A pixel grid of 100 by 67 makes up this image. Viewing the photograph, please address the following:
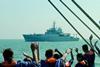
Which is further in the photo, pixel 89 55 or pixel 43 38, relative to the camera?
pixel 43 38

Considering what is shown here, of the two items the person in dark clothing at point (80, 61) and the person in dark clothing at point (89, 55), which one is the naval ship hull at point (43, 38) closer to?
the person in dark clothing at point (89, 55)

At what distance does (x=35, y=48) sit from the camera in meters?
9.65

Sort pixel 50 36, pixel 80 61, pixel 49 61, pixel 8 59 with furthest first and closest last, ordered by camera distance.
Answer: pixel 50 36
pixel 80 61
pixel 49 61
pixel 8 59

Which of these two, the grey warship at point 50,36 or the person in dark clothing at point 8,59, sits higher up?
the grey warship at point 50,36

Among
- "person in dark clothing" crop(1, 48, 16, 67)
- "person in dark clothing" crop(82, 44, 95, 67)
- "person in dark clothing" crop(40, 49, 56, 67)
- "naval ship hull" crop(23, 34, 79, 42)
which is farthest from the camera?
"naval ship hull" crop(23, 34, 79, 42)

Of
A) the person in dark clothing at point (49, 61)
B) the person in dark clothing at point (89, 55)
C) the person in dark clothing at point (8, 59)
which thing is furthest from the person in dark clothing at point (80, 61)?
the person in dark clothing at point (8, 59)

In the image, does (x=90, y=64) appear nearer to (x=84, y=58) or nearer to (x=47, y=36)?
(x=84, y=58)

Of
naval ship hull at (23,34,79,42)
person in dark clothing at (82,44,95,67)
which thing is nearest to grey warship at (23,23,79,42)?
naval ship hull at (23,34,79,42)

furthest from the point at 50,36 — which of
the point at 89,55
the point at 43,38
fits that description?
the point at 89,55

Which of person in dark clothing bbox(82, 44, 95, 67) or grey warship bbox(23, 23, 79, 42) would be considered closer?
person in dark clothing bbox(82, 44, 95, 67)

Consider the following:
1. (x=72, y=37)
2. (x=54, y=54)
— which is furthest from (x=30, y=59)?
(x=72, y=37)

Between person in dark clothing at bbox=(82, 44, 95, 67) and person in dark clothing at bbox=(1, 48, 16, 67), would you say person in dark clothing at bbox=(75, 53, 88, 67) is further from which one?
person in dark clothing at bbox=(1, 48, 16, 67)

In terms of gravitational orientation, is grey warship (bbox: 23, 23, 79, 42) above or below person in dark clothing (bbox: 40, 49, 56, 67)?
above

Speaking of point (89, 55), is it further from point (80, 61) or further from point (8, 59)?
point (8, 59)
